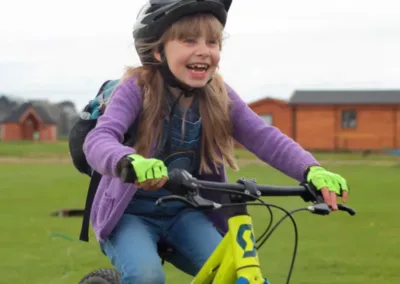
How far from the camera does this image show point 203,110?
12.2 ft

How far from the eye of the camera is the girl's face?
340 cm

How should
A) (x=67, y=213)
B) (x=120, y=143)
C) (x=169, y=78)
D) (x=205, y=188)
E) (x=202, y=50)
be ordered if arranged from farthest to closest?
(x=67, y=213), (x=169, y=78), (x=202, y=50), (x=120, y=143), (x=205, y=188)

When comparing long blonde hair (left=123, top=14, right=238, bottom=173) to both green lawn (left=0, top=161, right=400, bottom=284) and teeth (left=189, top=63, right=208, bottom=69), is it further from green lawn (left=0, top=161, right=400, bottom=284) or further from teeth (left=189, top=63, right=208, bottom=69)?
green lawn (left=0, top=161, right=400, bottom=284)

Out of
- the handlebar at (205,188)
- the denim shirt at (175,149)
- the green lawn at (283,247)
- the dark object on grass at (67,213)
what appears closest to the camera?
the handlebar at (205,188)

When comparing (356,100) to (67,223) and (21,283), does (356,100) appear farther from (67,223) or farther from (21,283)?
(21,283)

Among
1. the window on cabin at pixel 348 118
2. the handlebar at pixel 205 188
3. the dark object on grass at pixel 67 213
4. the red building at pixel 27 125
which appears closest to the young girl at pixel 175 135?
the handlebar at pixel 205 188

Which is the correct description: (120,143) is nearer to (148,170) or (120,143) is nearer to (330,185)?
(148,170)

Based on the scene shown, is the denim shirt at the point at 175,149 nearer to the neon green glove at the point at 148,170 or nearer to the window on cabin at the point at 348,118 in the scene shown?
the neon green glove at the point at 148,170

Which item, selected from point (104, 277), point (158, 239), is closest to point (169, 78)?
point (158, 239)

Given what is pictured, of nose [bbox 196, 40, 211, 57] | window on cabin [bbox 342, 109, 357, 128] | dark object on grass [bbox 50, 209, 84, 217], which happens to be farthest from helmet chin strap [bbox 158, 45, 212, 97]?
window on cabin [bbox 342, 109, 357, 128]

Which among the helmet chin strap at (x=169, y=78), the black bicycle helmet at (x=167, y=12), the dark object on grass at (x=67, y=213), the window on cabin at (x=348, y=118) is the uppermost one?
the black bicycle helmet at (x=167, y=12)

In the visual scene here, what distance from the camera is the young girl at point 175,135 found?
11.2 feet

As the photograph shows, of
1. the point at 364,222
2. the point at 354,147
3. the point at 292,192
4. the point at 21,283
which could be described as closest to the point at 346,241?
the point at 364,222

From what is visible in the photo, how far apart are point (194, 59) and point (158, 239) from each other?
34.2 inches
